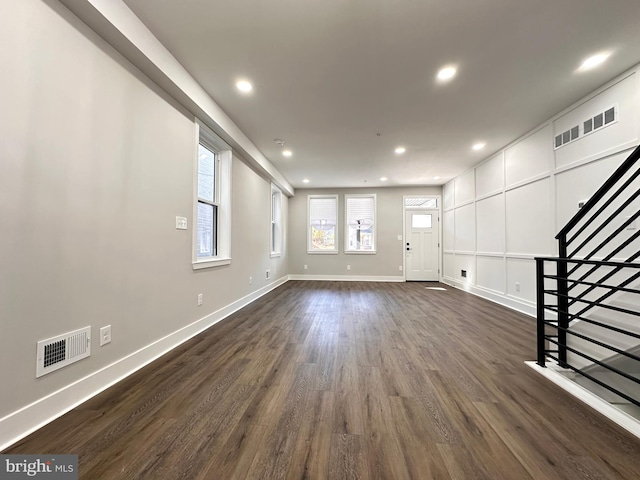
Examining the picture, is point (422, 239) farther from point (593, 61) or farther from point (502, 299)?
point (593, 61)

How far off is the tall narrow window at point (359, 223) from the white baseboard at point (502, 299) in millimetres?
2510

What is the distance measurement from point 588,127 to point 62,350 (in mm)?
5146

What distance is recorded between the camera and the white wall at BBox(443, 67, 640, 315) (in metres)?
2.63

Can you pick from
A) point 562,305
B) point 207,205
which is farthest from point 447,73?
point 207,205

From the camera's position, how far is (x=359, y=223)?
7391 mm

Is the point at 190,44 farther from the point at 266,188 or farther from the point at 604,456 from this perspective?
the point at 604,456

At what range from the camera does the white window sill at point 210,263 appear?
2893 mm

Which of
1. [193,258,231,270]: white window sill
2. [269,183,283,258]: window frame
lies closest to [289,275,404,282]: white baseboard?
[269,183,283,258]: window frame

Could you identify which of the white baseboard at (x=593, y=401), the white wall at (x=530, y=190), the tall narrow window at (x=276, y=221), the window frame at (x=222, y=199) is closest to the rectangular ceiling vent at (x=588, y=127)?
A: the white wall at (x=530, y=190)

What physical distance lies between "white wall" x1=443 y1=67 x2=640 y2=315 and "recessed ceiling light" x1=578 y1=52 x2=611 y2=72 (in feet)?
1.28

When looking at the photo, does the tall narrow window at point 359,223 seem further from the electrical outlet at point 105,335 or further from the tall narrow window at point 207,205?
the electrical outlet at point 105,335

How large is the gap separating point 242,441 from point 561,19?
349 cm

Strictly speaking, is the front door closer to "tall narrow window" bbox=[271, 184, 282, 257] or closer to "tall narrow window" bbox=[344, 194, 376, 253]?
"tall narrow window" bbox=[344, 194, 376, 253]

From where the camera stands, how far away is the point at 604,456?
3.93 ft
